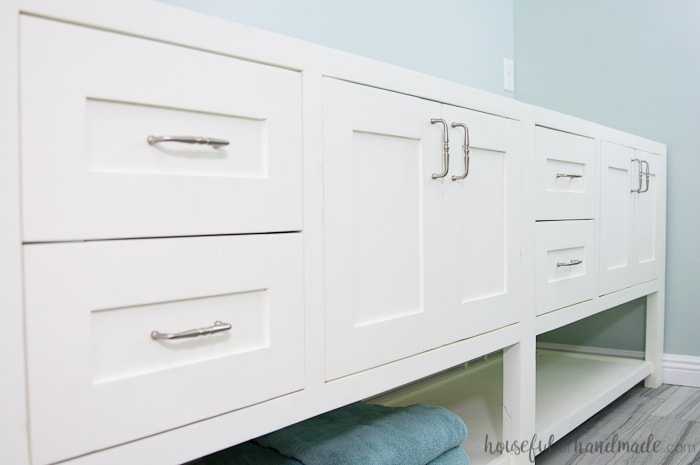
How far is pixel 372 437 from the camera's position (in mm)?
983

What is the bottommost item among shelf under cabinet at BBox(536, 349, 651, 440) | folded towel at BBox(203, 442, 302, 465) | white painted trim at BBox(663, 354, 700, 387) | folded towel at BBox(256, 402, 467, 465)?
white painted trim at BBox(663, 354, 700, 387)

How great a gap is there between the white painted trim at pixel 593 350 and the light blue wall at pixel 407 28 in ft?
3.21

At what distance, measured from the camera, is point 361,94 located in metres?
0.88

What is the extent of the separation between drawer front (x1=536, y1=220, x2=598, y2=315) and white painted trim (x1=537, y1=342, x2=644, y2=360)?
2.42ft

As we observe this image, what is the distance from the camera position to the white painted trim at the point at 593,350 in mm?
2154

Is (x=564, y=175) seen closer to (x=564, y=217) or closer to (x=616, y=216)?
(x=564, y=217)

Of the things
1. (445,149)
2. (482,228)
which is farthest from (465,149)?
(482,228)

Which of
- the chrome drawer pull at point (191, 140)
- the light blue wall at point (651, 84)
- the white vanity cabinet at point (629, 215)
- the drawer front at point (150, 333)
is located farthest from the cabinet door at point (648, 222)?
the chrome drawer pull at point (191, 140)

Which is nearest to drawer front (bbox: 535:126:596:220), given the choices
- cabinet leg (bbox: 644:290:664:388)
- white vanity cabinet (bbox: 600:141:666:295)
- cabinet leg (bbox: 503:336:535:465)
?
white vanity cabinet (bbox: 600:141:666:295)

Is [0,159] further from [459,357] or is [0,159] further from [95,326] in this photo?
[459,357]

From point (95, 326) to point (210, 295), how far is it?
0.43ft

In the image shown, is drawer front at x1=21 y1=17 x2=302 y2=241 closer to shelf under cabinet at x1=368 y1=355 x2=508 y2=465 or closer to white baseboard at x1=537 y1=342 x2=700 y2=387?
shelf under cabinet at x1=368 y1=355 x2=508 y2=465

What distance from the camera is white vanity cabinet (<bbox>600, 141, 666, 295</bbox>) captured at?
5.36ft

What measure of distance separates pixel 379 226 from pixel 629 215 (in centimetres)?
115
